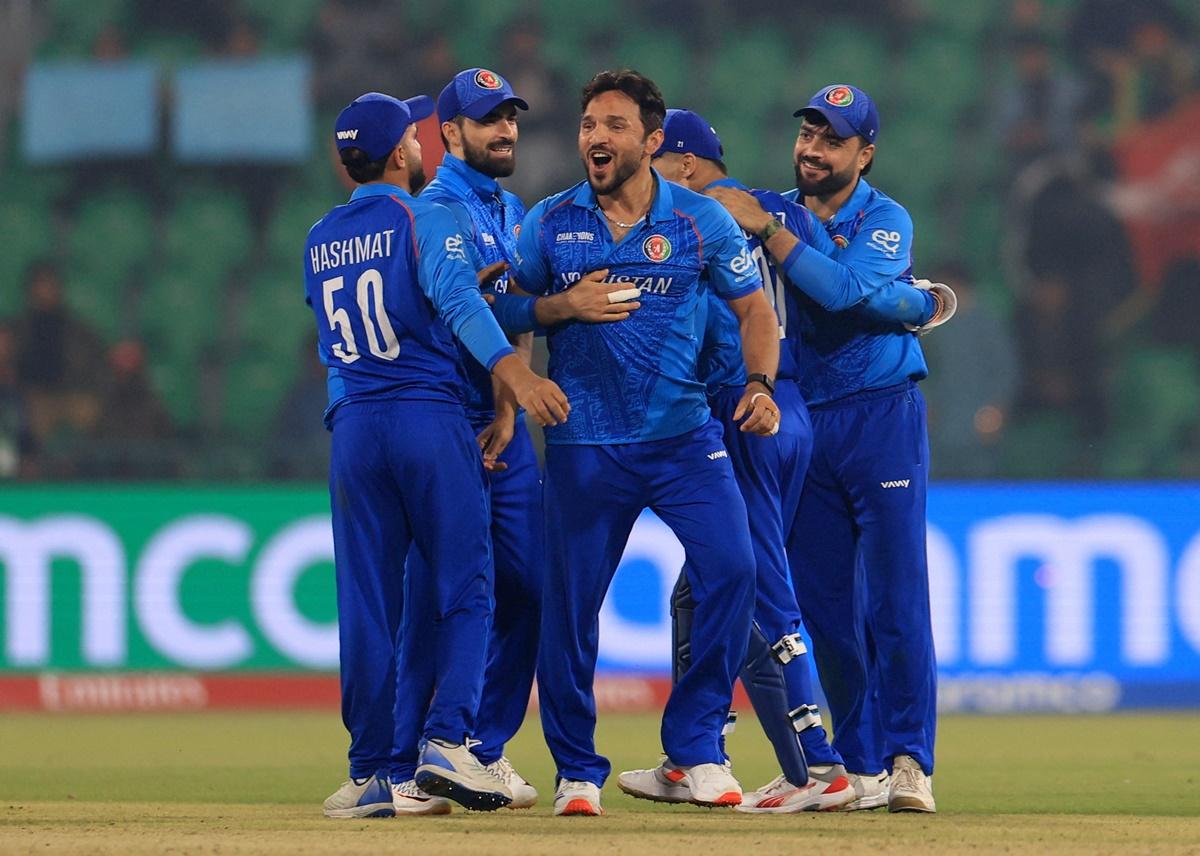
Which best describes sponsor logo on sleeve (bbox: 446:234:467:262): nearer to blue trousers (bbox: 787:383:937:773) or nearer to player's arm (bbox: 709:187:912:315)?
player's arm (bbox: 709:187:912:315)

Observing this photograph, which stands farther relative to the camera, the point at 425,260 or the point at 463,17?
the point at 463,17

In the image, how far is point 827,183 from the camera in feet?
20.8

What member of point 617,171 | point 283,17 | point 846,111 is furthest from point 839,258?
point 283,17

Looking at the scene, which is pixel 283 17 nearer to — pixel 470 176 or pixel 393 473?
pixel 470 176

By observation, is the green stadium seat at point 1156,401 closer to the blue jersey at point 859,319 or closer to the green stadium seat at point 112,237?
the blue jersey at point 859,319

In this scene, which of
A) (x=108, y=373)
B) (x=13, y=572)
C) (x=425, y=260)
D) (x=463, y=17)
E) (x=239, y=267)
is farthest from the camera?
(x=463, y=17)

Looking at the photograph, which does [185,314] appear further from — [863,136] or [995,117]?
[863,136]

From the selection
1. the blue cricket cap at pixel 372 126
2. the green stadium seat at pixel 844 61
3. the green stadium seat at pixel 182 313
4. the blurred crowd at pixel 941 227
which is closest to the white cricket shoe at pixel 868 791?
the blue cricket cap at pixel 372 126

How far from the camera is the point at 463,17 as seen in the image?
1424cm

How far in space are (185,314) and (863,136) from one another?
7.69 meters

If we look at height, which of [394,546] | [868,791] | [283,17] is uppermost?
[283,17]

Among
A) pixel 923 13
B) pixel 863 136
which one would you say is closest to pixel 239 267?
pixel 923 13

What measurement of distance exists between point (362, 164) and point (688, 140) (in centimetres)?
115

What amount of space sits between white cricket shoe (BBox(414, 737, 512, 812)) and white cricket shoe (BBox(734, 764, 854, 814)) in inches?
34.2
